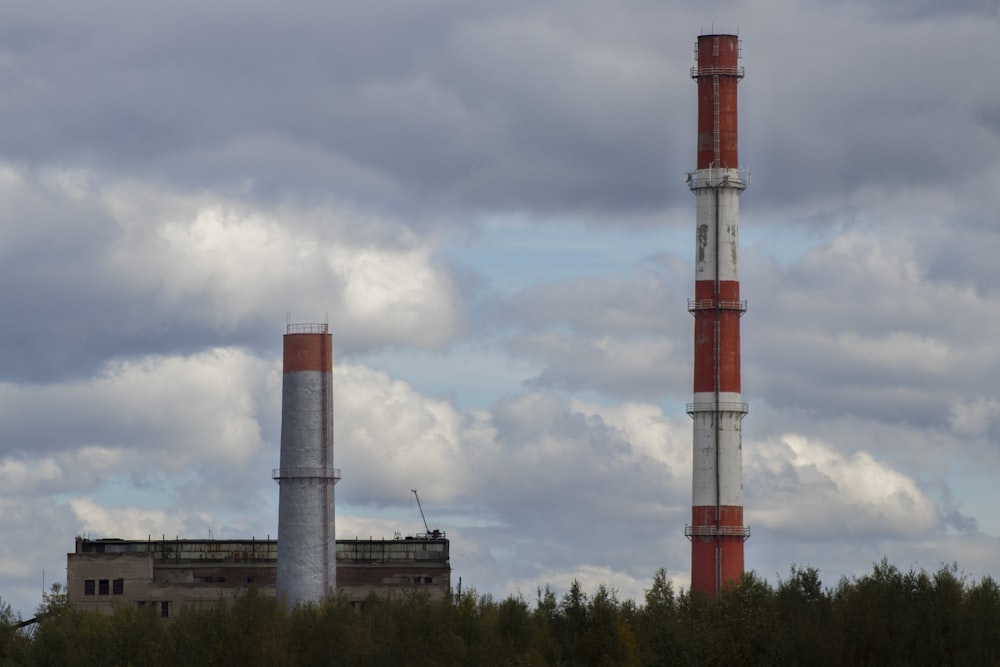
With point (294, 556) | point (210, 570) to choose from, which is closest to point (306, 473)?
point (294, 556)

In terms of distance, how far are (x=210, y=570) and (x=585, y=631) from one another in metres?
42.1

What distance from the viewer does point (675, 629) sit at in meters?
77.1

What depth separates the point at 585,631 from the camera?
266 ft

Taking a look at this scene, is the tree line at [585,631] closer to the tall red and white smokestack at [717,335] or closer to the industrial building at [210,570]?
the tall red and white smokestack at [717,335]

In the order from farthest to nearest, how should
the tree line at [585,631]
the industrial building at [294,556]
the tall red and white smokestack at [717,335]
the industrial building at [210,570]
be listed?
1. the industrial building at [210,570]
2. the industrial building at [294,556]
3. the tall red and white smokestack at [717,335]
4. the tree line at [585,631]

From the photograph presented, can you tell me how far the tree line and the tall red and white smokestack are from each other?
407 centimetres

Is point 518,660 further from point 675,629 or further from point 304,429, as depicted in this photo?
point 304,429

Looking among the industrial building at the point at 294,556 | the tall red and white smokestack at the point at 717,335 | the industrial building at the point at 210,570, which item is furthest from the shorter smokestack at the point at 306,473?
the tall red and white smokestack at the point at 717,335

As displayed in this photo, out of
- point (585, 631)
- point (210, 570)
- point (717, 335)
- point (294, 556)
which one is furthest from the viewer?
point (210, 570)

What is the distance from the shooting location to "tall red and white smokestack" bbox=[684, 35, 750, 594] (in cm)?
9338

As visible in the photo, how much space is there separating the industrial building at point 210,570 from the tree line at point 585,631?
789 inches

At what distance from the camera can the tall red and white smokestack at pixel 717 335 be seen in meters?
93.4

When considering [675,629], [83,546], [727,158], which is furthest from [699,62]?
[83,546]

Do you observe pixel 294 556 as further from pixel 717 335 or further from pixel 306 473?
pixel 717 335
